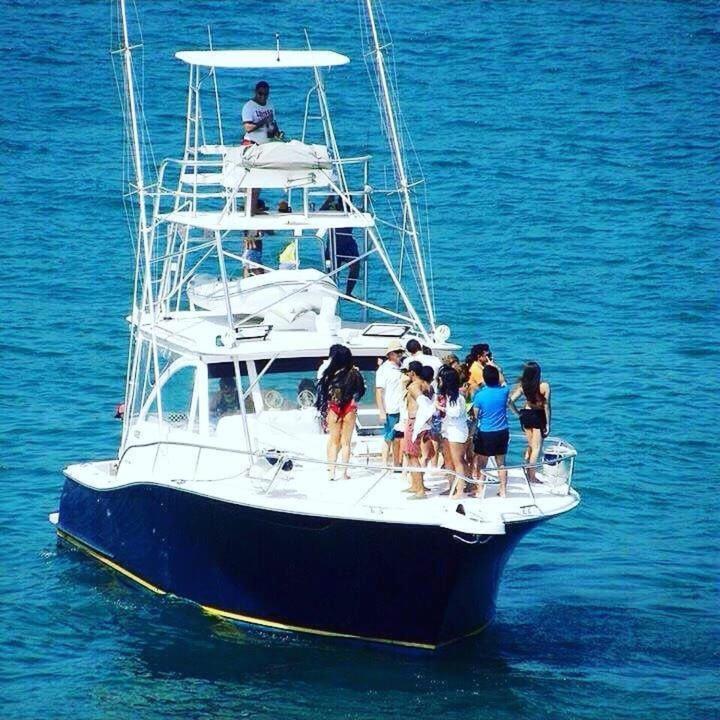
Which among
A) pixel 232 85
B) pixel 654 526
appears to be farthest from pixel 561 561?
pixel 232 85

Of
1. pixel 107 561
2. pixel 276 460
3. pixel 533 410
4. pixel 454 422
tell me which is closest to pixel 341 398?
pixel 276 460

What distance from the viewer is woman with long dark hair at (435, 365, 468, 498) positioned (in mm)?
20891

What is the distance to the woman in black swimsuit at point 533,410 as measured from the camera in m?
21.5

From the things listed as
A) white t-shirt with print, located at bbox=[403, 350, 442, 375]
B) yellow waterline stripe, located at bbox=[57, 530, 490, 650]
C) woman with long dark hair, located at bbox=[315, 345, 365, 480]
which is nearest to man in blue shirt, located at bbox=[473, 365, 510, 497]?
white t-shirt with print, located at bbox=[403, 350, 442, 375]

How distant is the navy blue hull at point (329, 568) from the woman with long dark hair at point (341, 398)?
1.24 m

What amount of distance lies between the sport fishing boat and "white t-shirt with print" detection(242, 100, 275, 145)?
712 mm

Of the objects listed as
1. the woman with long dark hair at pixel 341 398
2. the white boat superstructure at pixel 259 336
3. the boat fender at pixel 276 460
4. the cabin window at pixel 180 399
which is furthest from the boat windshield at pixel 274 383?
the boat fender at pixel 276 460

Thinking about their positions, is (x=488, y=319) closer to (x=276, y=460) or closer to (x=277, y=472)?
(x=276, y=460)

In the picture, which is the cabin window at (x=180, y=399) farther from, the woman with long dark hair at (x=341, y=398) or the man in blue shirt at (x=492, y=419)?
the man in blue shirt at (x=492, y=419)

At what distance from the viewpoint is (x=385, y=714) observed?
19.9 m

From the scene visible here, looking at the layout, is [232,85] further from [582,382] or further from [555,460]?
[555,460]

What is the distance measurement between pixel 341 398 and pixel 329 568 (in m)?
2.15

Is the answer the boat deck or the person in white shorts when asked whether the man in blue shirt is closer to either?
the boat deck

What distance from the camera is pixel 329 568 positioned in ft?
68.7
